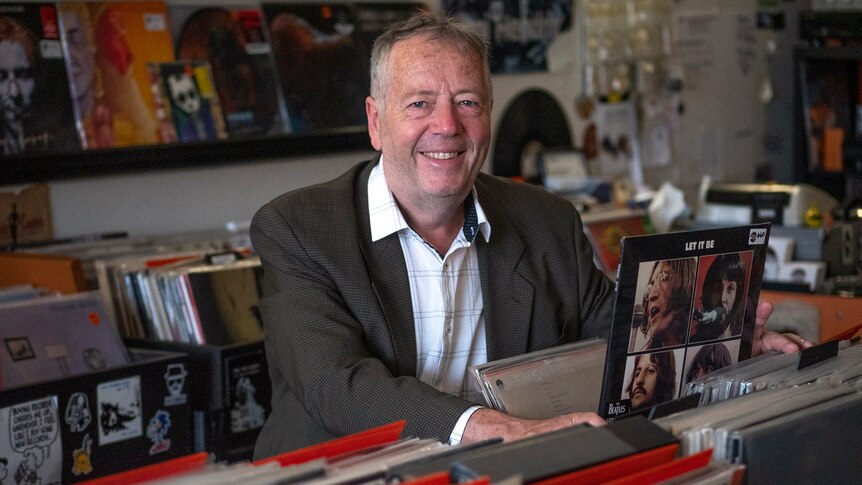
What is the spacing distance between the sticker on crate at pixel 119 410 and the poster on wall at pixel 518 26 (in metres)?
2.22

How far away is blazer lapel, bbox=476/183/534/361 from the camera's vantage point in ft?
7.21

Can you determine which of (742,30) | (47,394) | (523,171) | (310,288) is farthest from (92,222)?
(742,30)

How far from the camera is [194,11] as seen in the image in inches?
127

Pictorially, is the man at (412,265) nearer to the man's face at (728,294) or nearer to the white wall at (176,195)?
the man's face at (728,294)

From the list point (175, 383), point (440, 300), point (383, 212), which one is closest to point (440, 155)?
point (383, 212)

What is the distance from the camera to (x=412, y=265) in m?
2.17

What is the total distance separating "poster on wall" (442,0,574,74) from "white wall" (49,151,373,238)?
3.05 ft

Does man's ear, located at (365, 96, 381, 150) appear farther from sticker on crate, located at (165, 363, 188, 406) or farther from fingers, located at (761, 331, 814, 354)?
fingers, located at (761, 331, 814, 354)

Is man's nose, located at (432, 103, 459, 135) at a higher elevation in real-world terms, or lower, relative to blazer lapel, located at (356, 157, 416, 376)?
higher

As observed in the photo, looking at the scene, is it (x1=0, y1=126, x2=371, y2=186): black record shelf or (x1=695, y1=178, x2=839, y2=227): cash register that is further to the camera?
(x1=695, y1=178, x2=839, y2=227): cash register

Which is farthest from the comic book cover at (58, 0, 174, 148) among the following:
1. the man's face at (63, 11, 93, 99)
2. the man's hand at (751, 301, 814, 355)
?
the man's hand at (751, 301, 814, 355)

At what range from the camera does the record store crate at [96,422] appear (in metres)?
2.21

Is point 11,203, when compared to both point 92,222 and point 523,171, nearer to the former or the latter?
point 92,222

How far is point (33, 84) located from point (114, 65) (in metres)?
0.25
